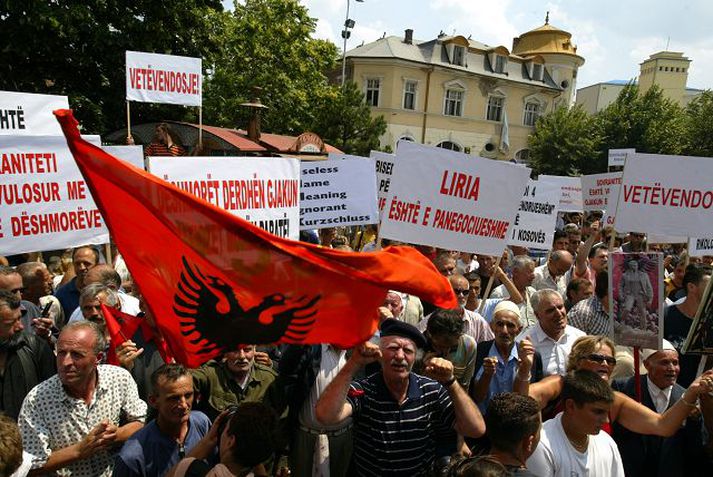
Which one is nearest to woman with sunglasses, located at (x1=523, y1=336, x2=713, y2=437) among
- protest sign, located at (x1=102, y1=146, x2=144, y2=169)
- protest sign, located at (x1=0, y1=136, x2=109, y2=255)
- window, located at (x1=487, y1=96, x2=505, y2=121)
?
protest sign, located at (x1=0, y1=136, x2=109, y2=255)

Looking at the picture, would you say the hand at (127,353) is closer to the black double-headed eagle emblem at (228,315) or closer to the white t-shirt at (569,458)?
the black double-headed eagle emblem at (228,315)

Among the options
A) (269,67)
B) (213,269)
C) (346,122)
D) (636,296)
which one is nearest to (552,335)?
(636,296)

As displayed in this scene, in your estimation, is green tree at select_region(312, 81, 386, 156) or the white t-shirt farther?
green tree at select_region(312, 81, 386, 156)

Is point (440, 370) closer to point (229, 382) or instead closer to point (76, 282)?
point (229, 382)

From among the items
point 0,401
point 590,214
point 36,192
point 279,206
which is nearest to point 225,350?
point 0,401

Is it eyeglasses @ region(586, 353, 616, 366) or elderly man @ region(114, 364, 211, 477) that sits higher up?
eyeglasses @ region(586, 353, 616, 366)

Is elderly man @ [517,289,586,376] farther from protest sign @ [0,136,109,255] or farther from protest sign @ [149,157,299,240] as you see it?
protest sign @ [0,136,109,255]

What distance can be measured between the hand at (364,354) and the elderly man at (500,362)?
1.15 m

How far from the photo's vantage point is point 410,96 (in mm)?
44656

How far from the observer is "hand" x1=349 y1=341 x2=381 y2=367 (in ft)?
9.54

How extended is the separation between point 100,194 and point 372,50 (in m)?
44.0

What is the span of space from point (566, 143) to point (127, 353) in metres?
40.7

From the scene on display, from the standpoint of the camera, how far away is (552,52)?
5566 centimetres

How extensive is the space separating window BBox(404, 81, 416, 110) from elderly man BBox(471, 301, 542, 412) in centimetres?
4152
